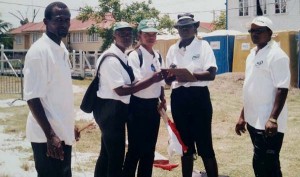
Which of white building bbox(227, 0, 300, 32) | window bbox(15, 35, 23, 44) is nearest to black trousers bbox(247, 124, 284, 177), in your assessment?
white building bbox(227, 0, 300, 32)

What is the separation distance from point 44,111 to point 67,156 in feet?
1.57

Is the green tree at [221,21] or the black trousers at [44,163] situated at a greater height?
the green tree at [221,21]

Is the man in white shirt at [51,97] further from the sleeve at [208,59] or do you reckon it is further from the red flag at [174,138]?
the sleeve at [208,59]

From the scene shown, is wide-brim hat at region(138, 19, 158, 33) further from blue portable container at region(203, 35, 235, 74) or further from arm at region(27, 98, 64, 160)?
blue portable container at region(203, 35, 235, 74)

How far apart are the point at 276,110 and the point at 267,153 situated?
418mm

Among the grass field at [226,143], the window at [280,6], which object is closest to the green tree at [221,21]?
the window at [280,6]

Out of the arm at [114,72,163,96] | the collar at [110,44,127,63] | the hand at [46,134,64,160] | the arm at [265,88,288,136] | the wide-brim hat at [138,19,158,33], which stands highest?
the wide-brim hat at [138,19,158,33]

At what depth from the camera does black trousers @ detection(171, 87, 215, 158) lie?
3.99 m

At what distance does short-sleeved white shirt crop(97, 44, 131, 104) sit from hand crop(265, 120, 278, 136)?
1.34 meters

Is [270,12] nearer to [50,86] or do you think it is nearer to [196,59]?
[196,59]

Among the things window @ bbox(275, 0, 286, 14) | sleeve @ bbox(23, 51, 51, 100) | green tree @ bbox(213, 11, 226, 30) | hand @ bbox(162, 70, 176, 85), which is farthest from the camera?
green tree @ bbox(213, 11, 226, 30)

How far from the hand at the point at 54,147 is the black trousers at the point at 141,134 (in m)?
1.20

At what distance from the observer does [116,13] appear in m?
31.5

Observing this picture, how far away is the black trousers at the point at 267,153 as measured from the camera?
347 cm
